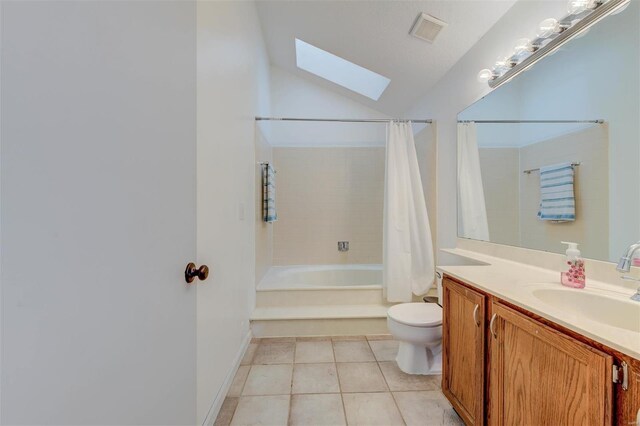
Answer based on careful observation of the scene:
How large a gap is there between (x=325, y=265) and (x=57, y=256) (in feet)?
10.5

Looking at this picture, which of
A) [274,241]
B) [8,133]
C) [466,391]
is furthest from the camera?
[274,241]

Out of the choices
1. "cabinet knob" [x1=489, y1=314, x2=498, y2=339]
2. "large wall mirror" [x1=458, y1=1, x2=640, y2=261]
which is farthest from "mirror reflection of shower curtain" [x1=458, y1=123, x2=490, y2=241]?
"cabinet knob" [x1=489, y1=314, x2=498, y2=339]

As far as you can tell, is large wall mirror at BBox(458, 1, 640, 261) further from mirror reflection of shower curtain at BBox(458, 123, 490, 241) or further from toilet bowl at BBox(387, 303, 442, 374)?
toilet bowl at BBox(387, 303, 442, 374)

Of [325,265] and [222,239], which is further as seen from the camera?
[325,265]

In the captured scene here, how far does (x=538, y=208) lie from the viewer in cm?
144

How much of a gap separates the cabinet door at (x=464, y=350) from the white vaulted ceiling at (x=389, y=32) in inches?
69.7

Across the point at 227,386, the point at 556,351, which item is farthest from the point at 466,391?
the point at 227,386

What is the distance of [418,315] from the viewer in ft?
6.04

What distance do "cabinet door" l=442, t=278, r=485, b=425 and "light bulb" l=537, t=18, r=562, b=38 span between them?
1.32 metres

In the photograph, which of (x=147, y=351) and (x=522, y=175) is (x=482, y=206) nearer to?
(x=522, y=175)

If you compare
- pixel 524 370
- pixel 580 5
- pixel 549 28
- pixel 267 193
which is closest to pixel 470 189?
pixel 549 28

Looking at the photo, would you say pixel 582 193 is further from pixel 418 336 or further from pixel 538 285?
pixel 418 336

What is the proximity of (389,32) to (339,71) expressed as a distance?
123cm

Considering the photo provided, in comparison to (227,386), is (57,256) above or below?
above
